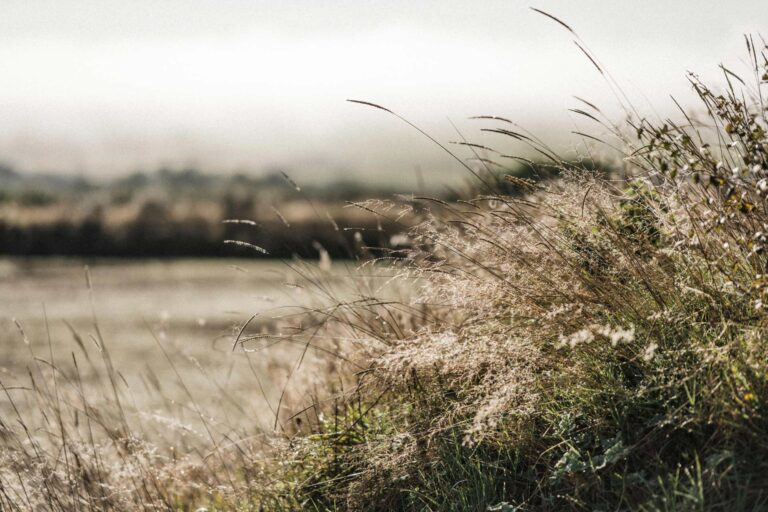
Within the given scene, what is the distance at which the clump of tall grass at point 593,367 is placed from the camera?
265 centimetres

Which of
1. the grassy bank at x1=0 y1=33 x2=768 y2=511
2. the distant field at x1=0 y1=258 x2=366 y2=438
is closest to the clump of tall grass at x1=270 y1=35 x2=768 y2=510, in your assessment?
the grassy bank at x1=0 y1=33 x2=768 y2=511

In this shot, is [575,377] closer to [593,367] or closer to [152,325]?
[593,367]

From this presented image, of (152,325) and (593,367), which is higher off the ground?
(593,367)

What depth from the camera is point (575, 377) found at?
2.96 meters

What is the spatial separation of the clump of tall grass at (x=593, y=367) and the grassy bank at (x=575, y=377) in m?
0.01

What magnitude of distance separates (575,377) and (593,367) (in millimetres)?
79

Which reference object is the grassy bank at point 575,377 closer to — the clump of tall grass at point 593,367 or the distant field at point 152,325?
the clump of tall grass at point 593,367

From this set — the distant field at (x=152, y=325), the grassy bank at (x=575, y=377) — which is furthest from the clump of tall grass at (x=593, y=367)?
the distant field at (x=152, y=325)

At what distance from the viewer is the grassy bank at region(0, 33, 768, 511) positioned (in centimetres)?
267

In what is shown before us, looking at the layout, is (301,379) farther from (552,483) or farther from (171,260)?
(171,260)

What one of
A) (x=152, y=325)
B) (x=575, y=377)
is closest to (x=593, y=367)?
(x=575, y=377)

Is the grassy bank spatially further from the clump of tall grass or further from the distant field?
the distant field

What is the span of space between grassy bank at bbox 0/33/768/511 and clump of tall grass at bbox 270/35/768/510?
1cm

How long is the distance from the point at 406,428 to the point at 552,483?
0.66 m
